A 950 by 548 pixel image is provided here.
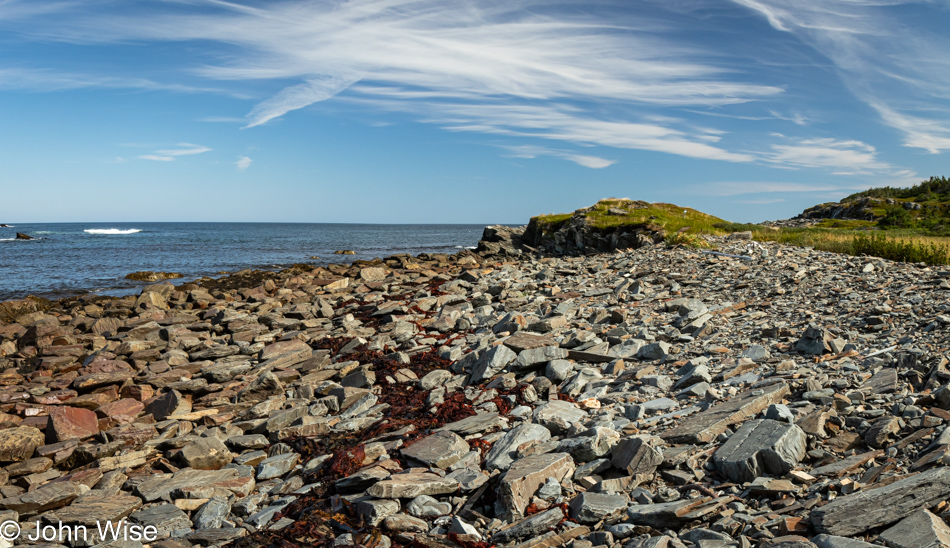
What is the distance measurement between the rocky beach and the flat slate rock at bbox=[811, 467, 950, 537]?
2 centimetres

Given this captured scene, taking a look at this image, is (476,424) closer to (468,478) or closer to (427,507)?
(468,478)

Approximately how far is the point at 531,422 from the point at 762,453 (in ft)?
8.27

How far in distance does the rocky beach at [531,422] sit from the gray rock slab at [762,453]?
0.02 m

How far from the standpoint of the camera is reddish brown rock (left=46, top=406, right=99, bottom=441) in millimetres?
8227

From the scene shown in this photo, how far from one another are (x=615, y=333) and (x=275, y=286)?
1647cm

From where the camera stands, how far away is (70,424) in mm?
8406

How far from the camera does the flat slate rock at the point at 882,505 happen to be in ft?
12.1

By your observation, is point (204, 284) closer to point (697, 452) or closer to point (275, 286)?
point (275, 286)

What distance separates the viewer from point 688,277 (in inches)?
522

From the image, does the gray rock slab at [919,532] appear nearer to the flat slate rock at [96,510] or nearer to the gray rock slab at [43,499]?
the flat slate rock at [96,510]

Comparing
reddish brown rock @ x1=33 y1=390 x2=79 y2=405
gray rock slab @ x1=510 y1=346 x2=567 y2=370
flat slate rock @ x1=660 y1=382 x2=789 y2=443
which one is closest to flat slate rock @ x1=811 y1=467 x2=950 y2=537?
flat slate rock @ x1=660 y1=382 x2=789 y2=443

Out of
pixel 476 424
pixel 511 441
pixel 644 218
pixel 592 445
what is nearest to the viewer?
pixel 592 445

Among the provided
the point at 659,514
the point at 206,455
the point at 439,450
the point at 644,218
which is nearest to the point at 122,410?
the point at 206,455

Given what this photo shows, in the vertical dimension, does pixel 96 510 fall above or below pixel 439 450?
below
